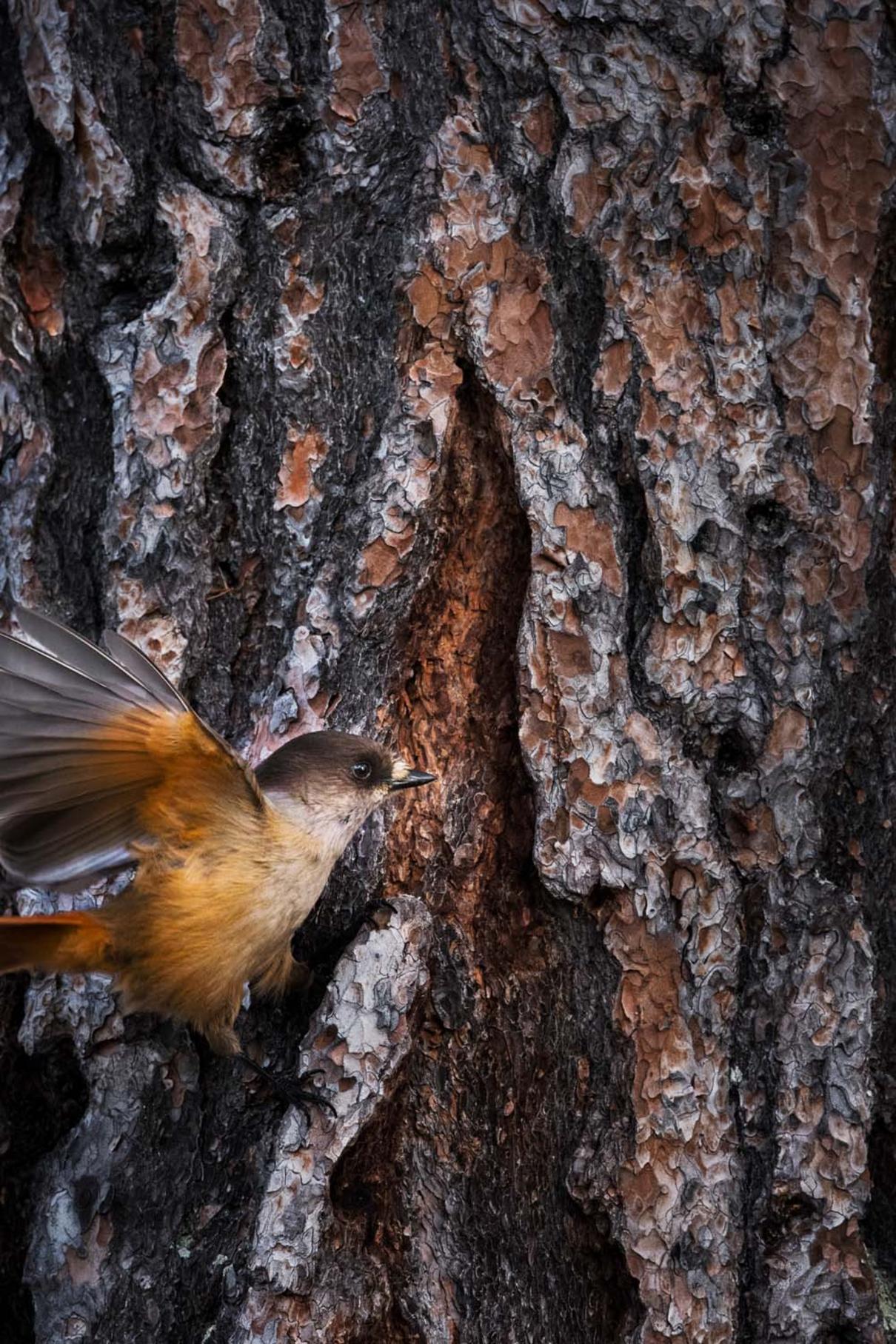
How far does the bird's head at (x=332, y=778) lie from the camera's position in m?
2.41

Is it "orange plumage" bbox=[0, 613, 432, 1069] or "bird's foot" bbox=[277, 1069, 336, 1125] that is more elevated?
"orange plumage" bbox=[0, 613, 432, 1069]

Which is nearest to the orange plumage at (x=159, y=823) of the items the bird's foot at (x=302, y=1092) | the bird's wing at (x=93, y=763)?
the bird's wing at (x=93, y=763)

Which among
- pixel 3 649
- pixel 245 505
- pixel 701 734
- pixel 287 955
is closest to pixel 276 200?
pixel 245 505

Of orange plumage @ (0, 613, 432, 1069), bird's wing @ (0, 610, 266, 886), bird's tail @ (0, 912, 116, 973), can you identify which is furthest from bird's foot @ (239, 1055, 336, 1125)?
bird's wing @ (0, 610, 266, 886)

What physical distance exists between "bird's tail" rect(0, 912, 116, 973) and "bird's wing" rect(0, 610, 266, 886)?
4.9 inches

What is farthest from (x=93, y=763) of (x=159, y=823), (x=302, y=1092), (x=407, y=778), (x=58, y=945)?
(x=302, y=1092)

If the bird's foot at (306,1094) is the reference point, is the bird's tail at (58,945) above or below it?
above

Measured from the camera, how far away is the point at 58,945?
246cm

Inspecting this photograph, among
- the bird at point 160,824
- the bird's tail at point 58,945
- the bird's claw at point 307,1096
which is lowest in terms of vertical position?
the bird's claw at point 307,1096

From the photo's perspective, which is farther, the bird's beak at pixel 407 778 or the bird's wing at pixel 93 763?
the bird's beak at pixel 407 778

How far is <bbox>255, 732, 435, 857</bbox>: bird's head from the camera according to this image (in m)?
2.41

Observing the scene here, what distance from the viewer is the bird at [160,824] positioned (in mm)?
2291

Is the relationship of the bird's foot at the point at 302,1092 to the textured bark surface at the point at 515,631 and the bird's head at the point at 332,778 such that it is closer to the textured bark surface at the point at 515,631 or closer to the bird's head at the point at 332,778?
the textured bark surface at the point at 515,631

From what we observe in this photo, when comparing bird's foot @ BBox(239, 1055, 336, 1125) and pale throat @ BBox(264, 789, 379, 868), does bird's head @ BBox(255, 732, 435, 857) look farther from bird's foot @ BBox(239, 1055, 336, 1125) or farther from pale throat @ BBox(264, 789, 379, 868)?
bird's foot @ BBox(239, 1055, 336, 1125)
